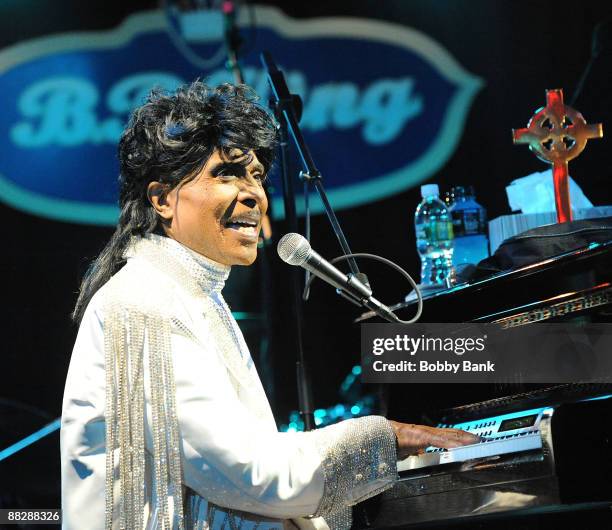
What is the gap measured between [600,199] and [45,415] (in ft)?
9.91

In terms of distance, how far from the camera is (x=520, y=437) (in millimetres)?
2436

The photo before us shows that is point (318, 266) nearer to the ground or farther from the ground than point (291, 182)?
nearer to the ground

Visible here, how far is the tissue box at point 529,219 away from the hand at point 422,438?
1.29 metres

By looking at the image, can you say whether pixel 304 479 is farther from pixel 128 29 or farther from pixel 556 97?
pixel 128 29

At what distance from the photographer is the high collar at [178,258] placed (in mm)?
2555

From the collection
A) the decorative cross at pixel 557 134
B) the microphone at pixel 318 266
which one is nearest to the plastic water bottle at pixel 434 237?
the decorative cross at pixel 557 134

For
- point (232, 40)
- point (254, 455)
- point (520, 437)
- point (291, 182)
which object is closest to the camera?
point (254, 455)

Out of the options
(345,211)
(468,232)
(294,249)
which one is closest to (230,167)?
(294,249)

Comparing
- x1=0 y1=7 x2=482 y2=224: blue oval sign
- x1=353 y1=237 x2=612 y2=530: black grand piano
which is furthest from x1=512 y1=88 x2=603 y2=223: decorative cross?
x1=0 y1=7 x2=482 y2=224: blue oval sign

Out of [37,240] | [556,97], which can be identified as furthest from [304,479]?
[37,240]

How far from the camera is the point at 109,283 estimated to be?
8.05ft

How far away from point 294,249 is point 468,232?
67.7 inches

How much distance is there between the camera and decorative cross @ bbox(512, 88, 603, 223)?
3.60 m

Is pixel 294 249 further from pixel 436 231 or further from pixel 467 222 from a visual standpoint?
pixel 467 222
